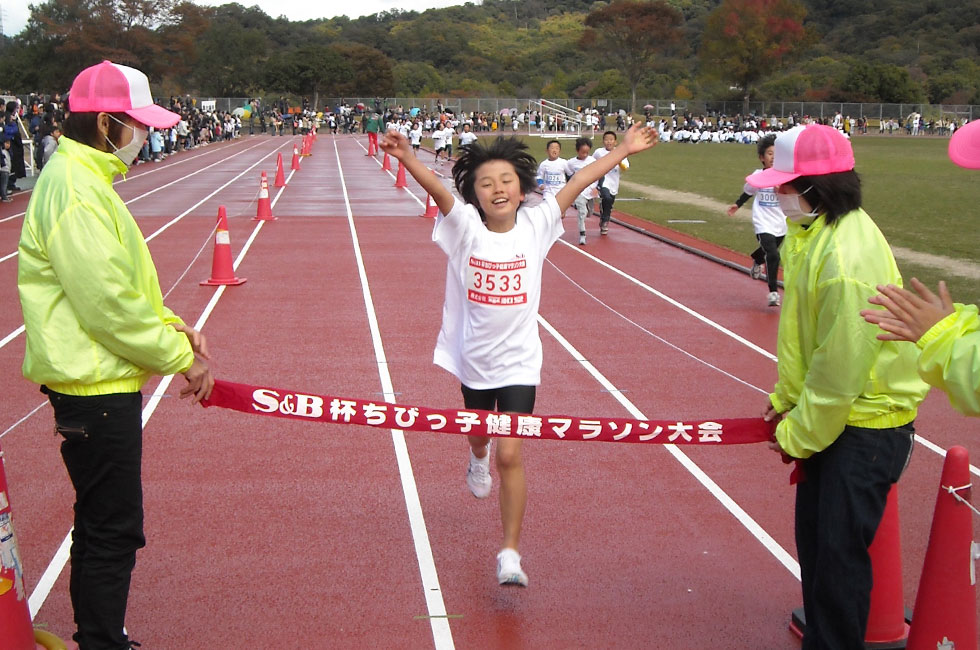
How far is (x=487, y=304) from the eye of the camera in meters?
4.71

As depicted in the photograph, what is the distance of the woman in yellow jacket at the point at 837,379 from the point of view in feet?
11.2

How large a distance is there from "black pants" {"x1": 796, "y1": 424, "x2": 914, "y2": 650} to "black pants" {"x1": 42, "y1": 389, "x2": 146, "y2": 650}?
98.2 inches

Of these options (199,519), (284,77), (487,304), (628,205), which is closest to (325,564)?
(199,519)

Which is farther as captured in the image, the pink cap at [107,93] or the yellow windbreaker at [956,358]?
the pink cap at [107,93]

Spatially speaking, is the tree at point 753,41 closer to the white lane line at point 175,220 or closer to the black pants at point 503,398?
the white lane line at point 175,220

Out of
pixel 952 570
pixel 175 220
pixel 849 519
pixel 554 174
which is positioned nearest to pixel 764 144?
pixel 952 570

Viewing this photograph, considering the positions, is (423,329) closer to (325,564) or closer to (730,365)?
(730,365)

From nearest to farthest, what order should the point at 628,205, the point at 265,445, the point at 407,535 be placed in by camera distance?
1. the point at 407,535
2. the point at 265,445
3. the point at 628,205

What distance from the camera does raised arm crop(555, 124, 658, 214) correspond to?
486 cm

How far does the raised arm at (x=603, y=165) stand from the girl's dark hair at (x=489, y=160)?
0.18 m

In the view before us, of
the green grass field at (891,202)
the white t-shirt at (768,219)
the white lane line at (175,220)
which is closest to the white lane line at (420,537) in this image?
the white lane line at (175,220)

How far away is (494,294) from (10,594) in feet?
7.56

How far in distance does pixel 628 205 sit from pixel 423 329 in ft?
50.8

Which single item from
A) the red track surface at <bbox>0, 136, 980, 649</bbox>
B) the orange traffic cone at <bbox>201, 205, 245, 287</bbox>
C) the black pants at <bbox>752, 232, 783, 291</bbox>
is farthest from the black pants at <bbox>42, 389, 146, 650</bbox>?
the orange traffic cone at <bbox>201, 205, 245, 287</bbox>
